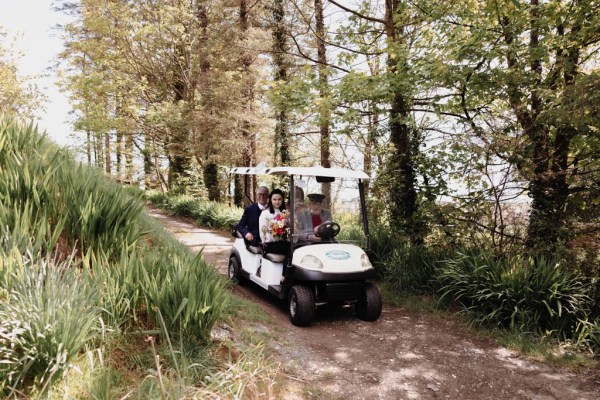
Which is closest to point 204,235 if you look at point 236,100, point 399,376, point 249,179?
point 249,179

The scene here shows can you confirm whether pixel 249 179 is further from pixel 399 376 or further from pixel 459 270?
pixel 399 376

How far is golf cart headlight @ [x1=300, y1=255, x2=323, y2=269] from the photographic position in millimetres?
4820

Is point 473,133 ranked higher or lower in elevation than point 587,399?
higher

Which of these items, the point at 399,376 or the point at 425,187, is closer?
the point at 399,376

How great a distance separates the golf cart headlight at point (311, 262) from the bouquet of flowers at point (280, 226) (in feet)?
2.59

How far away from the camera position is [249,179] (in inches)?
537

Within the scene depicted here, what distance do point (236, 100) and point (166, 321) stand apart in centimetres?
1134

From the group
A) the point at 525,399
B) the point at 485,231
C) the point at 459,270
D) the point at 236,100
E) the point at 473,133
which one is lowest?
the point at 525,399

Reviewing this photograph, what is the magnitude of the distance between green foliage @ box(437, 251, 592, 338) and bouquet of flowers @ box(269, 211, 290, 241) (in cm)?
254

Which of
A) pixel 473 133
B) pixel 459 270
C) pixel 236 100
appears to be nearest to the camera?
pixel 459 270

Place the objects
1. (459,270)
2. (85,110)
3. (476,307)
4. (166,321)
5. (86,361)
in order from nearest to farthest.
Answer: (86,361) → (166,321) → (476,307) → (459,270) → (85,110)

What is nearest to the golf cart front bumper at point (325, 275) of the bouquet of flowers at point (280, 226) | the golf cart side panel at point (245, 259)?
the bouquet of flowers at point (280, 226)

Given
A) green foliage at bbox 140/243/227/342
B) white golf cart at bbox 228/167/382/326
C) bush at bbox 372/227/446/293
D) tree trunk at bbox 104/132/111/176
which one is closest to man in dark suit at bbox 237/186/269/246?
white golf cart at bbox 228/167/382/326

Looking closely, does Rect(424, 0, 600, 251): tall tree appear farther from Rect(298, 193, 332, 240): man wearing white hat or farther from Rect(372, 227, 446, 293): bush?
Rect(298, 193, 332, 240): man wearing white hat
